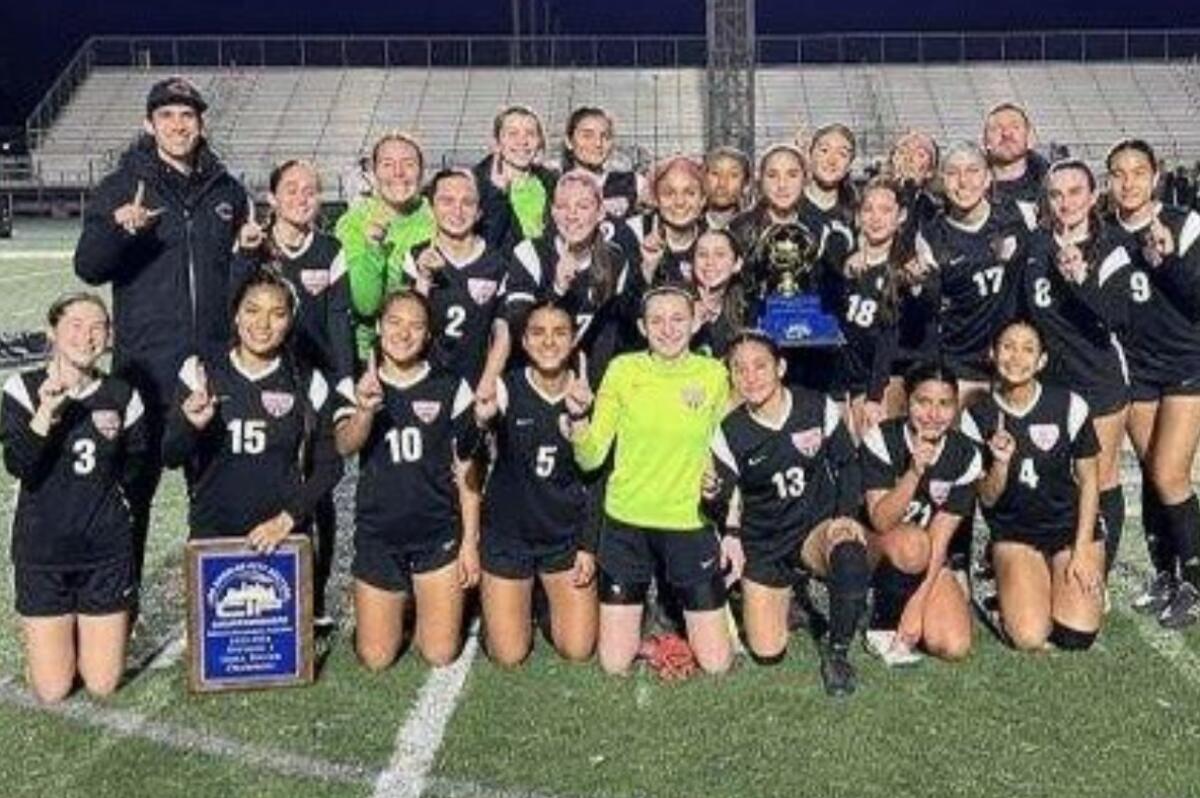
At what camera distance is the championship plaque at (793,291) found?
525cm

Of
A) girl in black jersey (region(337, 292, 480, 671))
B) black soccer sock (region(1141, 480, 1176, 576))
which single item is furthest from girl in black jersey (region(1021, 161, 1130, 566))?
girl in black jersey (region(337, 292, 480, 671))

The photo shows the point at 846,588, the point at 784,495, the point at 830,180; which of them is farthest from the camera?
the point at 830,180

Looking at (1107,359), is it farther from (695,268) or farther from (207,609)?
(207,609)

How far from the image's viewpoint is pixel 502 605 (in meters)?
4.87

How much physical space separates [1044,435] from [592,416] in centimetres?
155

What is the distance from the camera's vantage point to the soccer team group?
15.2 ft

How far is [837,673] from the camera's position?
456cm

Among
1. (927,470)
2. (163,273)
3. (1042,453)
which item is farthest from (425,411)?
(1042,453)

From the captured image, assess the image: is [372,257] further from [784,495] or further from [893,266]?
[893,266]

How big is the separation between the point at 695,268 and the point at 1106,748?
2.15 m

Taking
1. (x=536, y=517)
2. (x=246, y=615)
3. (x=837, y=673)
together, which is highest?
(x=536, y=517)

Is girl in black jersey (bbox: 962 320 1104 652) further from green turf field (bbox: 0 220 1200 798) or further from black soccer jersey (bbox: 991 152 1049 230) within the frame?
black soccer jersey (bbox: 991 152 1049 230)

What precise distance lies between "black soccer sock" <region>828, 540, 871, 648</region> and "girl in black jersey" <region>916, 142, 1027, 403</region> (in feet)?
3.47

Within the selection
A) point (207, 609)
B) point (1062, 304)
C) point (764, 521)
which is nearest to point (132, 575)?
point (207, 609)
